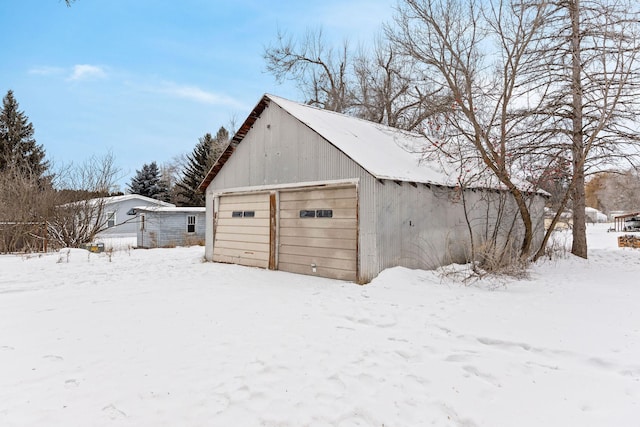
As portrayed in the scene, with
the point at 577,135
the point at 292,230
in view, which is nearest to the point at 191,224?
the point at 292,230

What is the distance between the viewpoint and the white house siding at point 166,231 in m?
18.7

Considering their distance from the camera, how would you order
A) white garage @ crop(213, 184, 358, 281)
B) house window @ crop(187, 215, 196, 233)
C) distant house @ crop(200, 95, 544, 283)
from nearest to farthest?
distant house @ crop(200, 95, 544, 283)
white garage @ crop(213, 184, 358, 281)
house window @ crop(187, 215, 196, 233)

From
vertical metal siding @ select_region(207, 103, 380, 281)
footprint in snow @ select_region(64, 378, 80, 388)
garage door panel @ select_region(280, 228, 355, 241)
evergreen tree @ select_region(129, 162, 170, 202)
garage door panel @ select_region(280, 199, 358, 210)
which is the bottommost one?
footprint in snow @ select_region(64, 378, 80, 388)

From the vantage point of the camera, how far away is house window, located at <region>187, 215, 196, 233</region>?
19.8 metres

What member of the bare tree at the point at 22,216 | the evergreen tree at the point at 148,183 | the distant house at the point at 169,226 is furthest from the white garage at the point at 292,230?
the evergreen tree at the point at 148,183

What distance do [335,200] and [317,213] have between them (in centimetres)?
62

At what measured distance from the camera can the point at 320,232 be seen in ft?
27.2

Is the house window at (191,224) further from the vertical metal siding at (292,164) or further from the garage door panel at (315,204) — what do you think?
the garage door panel at (315,204)

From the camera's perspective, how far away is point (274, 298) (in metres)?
A: 6.17

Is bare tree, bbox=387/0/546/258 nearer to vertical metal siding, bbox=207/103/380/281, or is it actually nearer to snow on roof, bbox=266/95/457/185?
snow on roof, bbox=266/95/457/185

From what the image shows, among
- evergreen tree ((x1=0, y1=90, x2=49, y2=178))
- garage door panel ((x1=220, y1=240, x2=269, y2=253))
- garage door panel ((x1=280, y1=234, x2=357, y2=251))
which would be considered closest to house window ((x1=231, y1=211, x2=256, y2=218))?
garage door panel ((x1=220, y1=240, x2=269, y2=253))

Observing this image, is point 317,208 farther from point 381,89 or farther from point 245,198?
point 381,89

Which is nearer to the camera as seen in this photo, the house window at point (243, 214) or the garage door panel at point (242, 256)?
the garage door panel at point (242, 256)

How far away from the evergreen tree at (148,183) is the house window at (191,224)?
1814 centimetres
